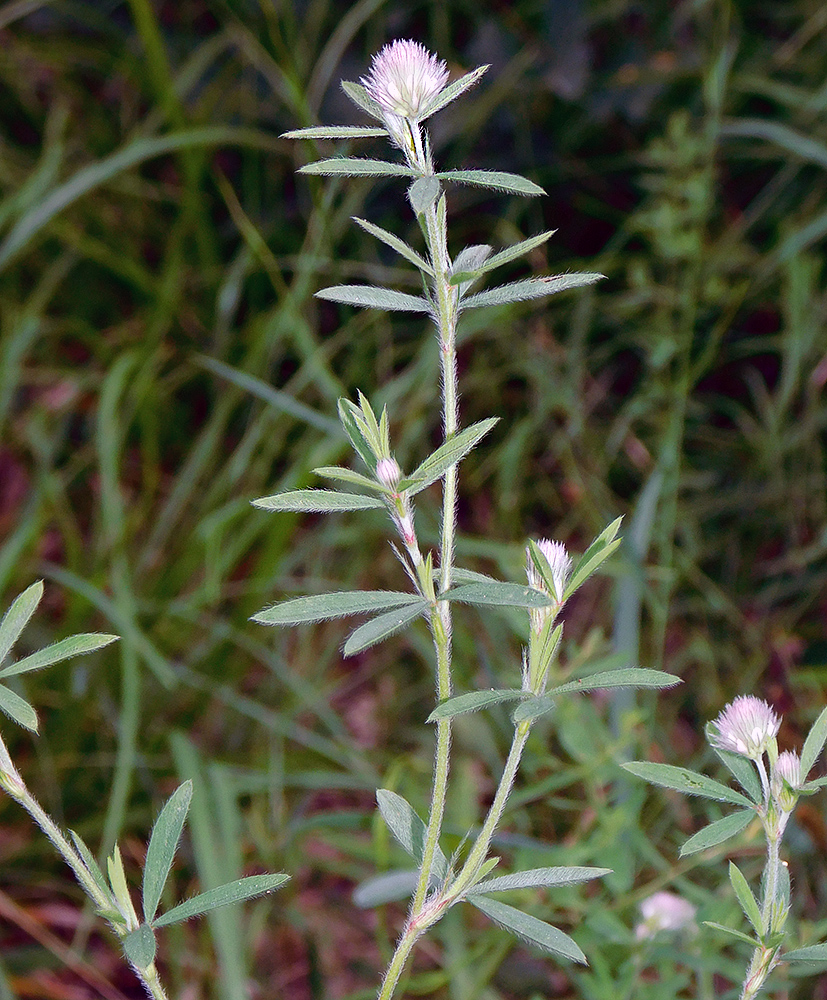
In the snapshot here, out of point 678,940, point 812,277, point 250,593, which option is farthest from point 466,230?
point 678,940

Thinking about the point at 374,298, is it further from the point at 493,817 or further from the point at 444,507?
the point at 493,817

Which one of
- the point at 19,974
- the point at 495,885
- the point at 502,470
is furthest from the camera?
the point at 502,470

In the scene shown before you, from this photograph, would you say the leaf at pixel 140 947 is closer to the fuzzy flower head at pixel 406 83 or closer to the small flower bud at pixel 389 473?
the small flower bud at pixel 389 473


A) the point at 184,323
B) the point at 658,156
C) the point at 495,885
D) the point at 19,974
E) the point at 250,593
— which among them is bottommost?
the point at 19,974

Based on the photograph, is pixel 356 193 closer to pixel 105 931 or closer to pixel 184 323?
pixel 184 323

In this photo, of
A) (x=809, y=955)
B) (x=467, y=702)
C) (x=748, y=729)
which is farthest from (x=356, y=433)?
(x=809, y=955)

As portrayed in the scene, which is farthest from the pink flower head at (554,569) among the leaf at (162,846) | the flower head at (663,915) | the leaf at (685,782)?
the flower head at (663,915)
